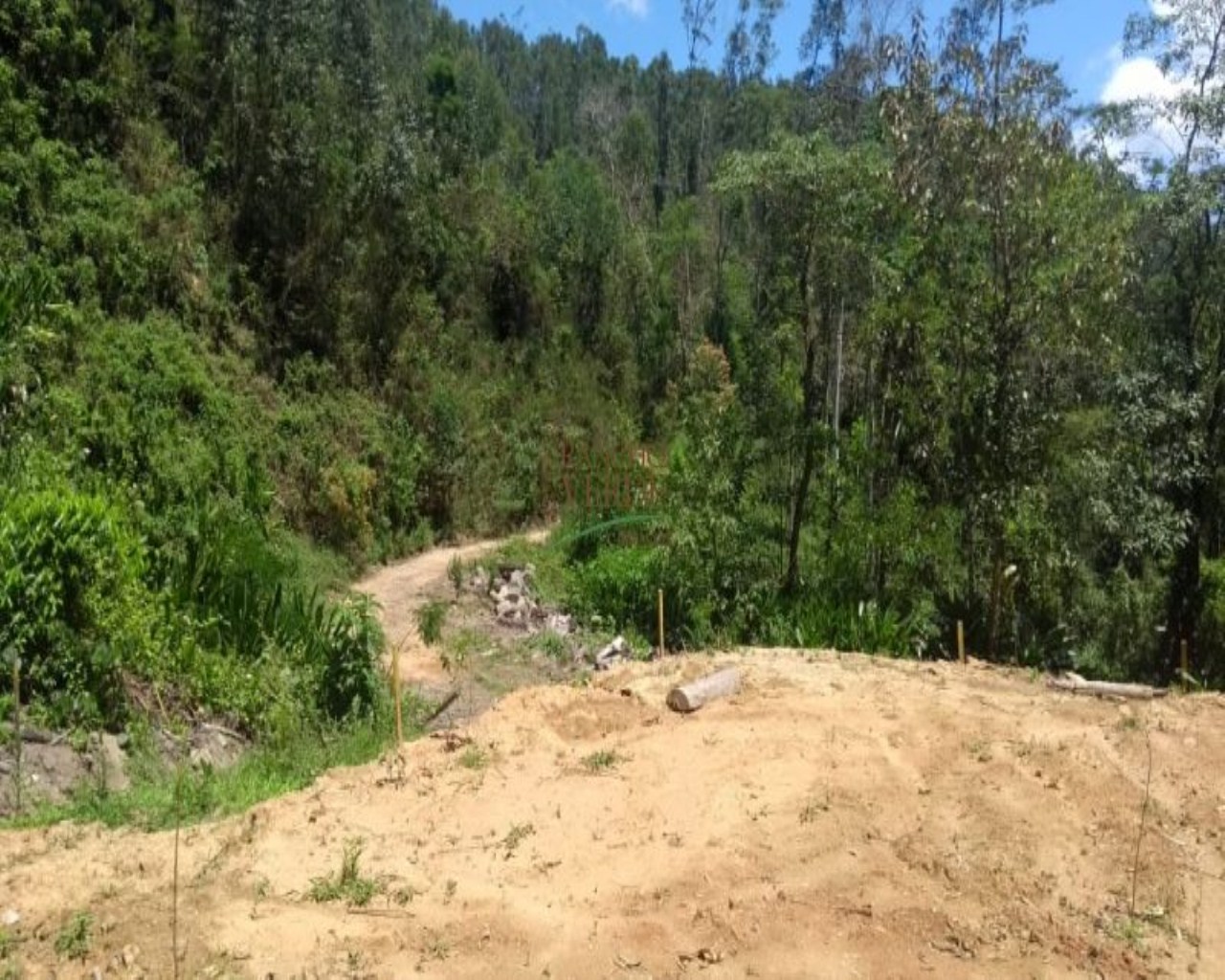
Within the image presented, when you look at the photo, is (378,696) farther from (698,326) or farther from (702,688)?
(698,326)

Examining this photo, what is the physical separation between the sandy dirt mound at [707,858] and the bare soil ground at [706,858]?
1 cm

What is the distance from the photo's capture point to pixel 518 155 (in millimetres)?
34500

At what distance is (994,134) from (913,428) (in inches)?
122

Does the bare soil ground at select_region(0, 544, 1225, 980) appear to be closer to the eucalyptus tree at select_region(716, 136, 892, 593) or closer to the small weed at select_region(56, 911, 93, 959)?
the small weed at select_region(56, 911, 93, 959)

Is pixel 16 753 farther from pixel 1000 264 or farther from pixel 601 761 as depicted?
pixel 1000 264

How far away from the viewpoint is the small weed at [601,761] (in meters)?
5.63

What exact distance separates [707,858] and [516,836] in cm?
85

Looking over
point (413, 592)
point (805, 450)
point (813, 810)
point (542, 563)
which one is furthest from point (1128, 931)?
point (542, 563)

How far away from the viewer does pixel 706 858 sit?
466cm

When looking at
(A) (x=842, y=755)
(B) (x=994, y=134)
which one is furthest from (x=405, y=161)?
(A) (x=842, y=755)

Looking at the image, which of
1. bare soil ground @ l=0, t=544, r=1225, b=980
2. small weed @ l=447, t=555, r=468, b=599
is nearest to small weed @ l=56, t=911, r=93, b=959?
bare soil ground @ l=0, t=544, r=1225, b=980

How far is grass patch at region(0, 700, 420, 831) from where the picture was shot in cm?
521

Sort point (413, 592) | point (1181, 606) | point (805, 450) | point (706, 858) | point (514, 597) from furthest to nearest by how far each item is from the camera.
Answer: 1. point (514, 597)
2. point (413, 592)
3. point (1181, 606)
4. point (805, 450)
5. point (706, 858)

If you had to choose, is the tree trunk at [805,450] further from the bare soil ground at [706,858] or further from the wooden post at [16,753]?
the wooden post at [16,753]
